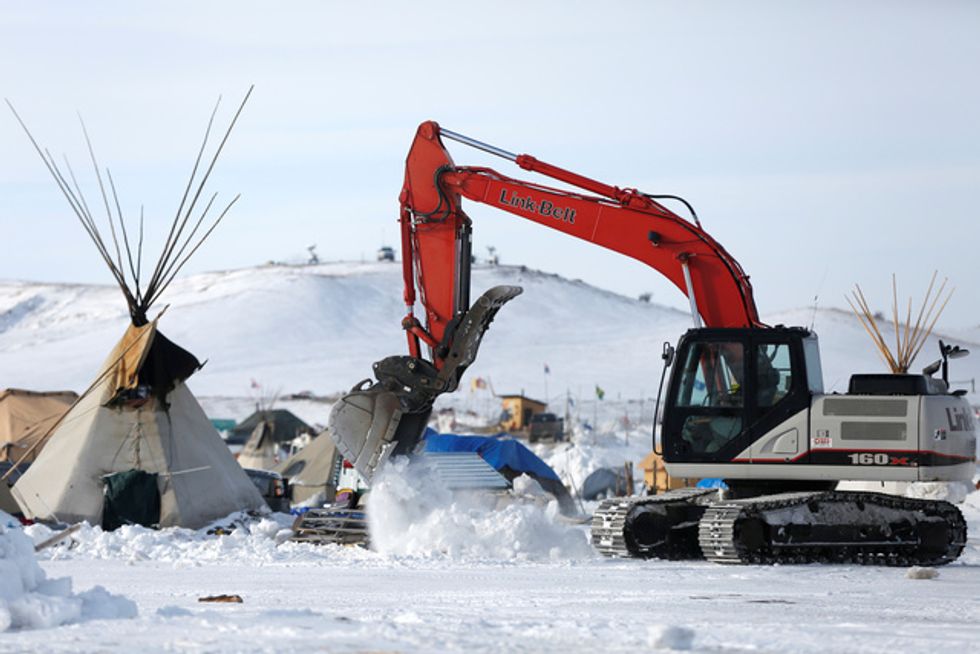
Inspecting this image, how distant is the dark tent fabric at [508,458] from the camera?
28484 millimetres

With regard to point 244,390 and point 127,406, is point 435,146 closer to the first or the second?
point 127,406

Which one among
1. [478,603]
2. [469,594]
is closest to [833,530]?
[469,594]

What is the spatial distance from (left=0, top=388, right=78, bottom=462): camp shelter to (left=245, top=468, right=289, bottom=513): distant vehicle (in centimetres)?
479

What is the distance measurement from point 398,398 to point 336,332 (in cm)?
12461

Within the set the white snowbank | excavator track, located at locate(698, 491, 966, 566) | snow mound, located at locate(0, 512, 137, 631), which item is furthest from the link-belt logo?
snow mound, located at locate(0, 512, 137, 631)

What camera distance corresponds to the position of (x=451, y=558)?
583 inches

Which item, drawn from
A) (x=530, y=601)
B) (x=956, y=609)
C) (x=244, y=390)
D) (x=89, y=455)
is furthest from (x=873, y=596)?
(x=244, y=390)

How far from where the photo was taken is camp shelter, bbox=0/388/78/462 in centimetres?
2806

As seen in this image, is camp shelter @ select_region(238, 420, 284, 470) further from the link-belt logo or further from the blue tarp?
the link-belt logo

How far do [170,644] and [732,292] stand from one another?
9.29m

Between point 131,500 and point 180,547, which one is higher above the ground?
point 131,500

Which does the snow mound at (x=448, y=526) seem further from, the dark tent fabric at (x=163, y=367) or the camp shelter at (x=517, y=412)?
the camp shelter at (x=517, y=412)

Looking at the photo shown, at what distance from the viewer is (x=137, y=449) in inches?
771

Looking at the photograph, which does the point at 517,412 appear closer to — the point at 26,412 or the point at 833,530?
the point at 26,412
